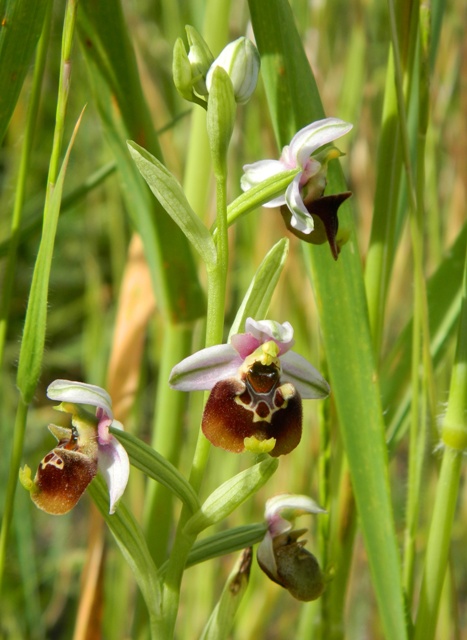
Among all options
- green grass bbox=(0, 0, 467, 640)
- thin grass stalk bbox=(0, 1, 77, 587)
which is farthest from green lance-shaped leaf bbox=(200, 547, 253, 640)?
thin grass stalk bbox=(0, 1, 77, 587)

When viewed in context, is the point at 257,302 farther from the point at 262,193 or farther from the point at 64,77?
the point at 64,77

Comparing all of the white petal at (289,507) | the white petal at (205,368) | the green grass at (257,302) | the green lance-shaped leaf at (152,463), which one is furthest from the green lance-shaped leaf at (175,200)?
the white petal at (289,507)

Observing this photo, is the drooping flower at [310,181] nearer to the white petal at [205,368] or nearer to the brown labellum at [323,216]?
the brown labellum at [323,216]

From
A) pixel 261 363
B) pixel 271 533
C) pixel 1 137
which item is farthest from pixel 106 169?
pixel 271 533

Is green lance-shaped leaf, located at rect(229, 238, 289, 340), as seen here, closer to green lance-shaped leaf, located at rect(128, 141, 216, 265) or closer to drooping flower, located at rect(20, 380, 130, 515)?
green lance-shaped leaf, located at rect(128, 141, 216, 265)

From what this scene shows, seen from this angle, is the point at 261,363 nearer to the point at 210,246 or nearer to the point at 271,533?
the point at 210,246

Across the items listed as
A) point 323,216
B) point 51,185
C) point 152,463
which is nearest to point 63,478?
point 152,463
